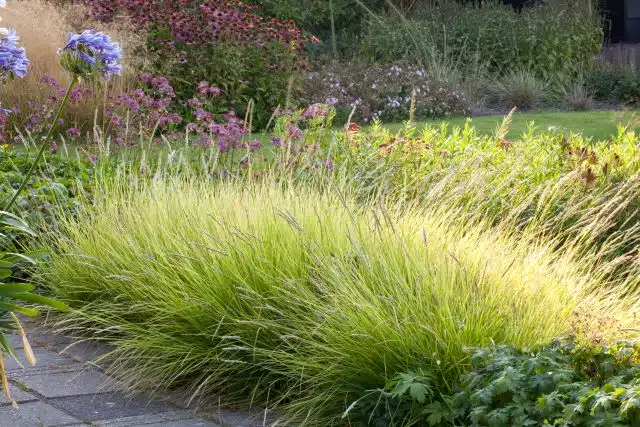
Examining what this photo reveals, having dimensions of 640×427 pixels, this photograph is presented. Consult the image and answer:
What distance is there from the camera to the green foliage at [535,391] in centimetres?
291

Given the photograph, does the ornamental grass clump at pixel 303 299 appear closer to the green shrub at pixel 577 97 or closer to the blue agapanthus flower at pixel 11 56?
the blue agapanthus flower at pixel 11 56

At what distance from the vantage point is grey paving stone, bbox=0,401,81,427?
3461 millimetres

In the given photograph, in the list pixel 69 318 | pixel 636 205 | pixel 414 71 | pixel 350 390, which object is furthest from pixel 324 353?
pixel 414 71

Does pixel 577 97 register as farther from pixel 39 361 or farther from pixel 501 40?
pixel 39 361

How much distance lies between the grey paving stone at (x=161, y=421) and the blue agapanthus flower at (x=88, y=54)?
1279 mm

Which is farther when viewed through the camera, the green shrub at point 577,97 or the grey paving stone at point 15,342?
the green shrub at point 577,97

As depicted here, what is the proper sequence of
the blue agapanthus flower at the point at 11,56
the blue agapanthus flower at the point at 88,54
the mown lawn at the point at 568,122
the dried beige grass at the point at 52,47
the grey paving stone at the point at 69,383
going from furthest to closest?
1. the mown lawn at the point at 568,122
2. the dried beige grass at the point at 52,47
3. the grey paving stone at the point at 69,383
4. the blue agapanthus flower at the point at 88,54
5. the blue agapanthus flower at the point at 11,56

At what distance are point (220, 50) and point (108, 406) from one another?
8579mm

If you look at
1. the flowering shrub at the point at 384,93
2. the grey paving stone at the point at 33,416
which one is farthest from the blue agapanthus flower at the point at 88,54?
the flowering shrub at the point at 384,93

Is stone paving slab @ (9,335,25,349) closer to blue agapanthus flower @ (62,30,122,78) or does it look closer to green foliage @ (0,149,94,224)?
green foliage @ (0,149,94,224)

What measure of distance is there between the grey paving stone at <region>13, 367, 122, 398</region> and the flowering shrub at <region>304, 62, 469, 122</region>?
892 centimetres

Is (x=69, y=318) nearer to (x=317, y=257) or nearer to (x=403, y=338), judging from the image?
(x=317, y=257)

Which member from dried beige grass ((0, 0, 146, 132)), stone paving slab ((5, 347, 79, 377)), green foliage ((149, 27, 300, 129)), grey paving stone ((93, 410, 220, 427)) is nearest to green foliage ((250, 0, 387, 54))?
green foliage ((149, 27, 300, 129))

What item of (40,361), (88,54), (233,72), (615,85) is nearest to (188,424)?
(40,361)
